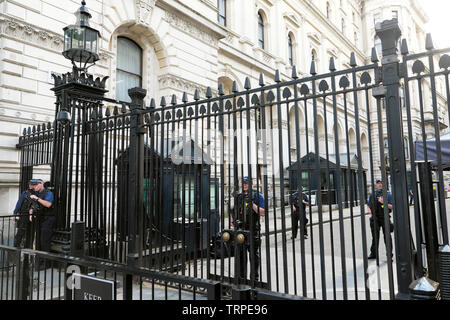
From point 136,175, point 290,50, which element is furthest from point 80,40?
point 290,50

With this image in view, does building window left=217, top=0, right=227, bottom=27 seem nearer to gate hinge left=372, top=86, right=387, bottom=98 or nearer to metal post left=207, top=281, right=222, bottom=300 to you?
gate hinge left=372, top=86, right=387, bottom=98

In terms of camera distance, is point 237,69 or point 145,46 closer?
point 145,46

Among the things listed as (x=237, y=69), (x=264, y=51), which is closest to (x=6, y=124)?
(x=237, y=69)

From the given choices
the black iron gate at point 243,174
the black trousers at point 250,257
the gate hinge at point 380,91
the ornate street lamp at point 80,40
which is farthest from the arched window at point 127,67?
the gate hinge at point 380,91

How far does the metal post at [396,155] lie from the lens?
2830mm

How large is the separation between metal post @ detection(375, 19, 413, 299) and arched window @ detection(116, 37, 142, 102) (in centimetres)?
1152

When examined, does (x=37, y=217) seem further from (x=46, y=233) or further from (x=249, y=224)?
(x=249, y=224)

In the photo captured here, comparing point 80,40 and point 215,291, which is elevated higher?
point 80,40

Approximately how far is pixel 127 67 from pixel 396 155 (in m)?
12.6

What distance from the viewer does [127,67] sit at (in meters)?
13.7

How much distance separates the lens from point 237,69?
1986 cm

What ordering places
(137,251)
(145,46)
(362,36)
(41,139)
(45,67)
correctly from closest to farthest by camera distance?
1. (137,251)
2. (41,139)
3. (45,67)
4. (145,46)
5. (362,36)
